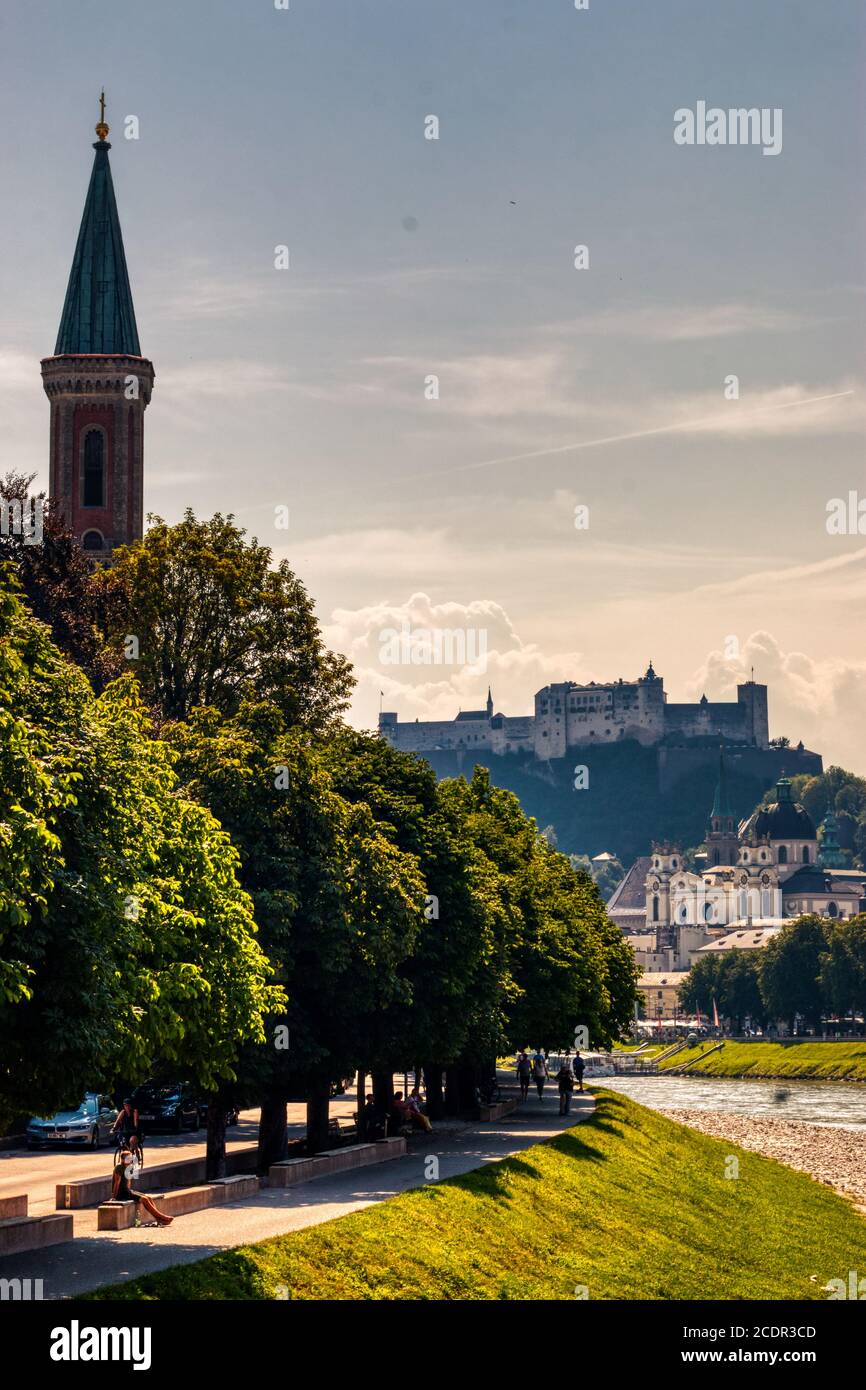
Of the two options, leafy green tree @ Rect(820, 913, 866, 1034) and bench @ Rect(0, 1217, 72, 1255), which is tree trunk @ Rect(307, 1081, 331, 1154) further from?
leafy green tree @ Rect(820, 913, 866, 1034)

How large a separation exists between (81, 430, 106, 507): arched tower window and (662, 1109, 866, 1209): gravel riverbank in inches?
1659

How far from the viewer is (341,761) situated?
46.8 m

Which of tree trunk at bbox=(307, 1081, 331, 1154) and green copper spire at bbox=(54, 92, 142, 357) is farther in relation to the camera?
green copper spire at bbox=(54, 92, 142, 357)

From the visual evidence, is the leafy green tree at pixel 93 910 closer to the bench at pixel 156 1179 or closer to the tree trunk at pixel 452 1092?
the bench at pixel 156 1179

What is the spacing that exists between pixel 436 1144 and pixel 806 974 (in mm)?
155710

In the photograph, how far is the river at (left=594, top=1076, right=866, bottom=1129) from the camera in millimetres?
113688

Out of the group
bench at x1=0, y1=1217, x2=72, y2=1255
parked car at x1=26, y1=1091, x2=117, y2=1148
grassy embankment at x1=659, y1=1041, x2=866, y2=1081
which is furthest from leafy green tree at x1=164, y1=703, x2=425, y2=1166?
grassy embankment at x1=659, y1=1041, x2=866, y2=1081

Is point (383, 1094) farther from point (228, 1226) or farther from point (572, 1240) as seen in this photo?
point (228, 1226)

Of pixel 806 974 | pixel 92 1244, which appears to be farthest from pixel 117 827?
pixel 806 974

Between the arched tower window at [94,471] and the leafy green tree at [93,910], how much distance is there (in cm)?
7019

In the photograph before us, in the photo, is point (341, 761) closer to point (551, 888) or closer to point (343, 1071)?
point (343, 1071)

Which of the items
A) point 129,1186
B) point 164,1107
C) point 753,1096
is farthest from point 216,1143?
point 753,1096

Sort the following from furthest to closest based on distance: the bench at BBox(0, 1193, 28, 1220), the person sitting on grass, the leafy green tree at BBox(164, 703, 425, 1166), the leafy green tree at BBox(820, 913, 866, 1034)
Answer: the leafy green tree at BBox(820, 913, 866, 1034)
the leafy green tree at BBox(164, 703, 425, 1166)
the person sitting on grass
the bench at BBox(0, 1193, 28, 1220)

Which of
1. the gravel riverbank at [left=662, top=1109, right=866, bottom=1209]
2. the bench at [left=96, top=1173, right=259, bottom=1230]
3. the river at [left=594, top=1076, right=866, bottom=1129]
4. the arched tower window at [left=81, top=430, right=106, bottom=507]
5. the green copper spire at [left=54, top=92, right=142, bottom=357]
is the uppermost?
the green copper spire at [left=54, top=92, right=142, bottom=357]
